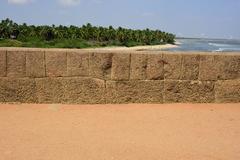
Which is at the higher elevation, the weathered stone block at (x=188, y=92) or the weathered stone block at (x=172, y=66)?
the weathered stone block at (x=172, y=66)

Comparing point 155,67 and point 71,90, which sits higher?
point 155,67

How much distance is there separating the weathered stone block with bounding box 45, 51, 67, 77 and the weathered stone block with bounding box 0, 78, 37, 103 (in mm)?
332

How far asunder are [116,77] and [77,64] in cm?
65

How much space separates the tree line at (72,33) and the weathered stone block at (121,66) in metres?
75.9

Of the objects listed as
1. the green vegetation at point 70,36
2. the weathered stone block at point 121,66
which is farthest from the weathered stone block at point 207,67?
the green vegetation at point 70,36

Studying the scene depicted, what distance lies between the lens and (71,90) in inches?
268

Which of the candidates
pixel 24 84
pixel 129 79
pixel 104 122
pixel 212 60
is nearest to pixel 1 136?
pixel 104 122

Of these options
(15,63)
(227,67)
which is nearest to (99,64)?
(15,63)

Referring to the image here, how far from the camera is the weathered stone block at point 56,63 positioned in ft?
22.2

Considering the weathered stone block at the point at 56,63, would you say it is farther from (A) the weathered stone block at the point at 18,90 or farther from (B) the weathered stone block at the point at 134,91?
(B) the weathered stone block at the point at 134,91

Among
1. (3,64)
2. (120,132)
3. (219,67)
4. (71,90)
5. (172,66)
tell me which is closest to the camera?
(120,132)

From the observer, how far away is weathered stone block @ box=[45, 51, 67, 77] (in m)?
6.76

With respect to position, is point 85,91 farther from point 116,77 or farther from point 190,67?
point 190,67

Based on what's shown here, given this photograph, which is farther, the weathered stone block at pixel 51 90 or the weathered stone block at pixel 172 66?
the weathered stone block at pixel 172 66
